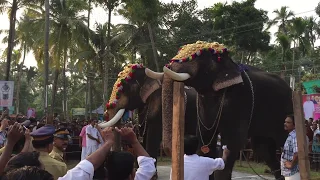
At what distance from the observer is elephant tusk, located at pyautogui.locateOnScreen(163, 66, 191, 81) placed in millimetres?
6543

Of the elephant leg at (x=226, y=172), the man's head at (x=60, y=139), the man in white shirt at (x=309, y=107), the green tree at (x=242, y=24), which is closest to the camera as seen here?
the man's head at (x=60, y=139)

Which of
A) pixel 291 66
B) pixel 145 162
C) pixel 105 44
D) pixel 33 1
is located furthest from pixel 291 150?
pixel 291 66

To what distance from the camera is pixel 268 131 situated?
756cm

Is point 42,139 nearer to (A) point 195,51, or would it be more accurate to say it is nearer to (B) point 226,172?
(B) point 226,172

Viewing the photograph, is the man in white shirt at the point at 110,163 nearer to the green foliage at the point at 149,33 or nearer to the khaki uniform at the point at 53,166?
the khaki uniform at the point at 53,166

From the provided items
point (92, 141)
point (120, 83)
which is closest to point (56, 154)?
point (120, 83)

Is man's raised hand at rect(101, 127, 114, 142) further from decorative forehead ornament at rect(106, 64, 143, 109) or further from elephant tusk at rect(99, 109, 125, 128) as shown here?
decorative forehead ornament at rect(106, 64, 143, 109)

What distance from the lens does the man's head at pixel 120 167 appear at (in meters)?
2.93

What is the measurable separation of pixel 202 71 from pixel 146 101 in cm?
194

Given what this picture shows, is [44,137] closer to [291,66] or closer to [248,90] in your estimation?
[248,90]

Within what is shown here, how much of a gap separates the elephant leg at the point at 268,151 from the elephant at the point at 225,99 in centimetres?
21

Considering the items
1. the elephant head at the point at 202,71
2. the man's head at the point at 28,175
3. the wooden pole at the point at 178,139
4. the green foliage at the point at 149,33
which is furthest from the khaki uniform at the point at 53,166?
the green foliage at the point at 149,33

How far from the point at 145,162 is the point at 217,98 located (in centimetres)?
405

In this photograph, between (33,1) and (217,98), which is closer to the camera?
(217,98)
